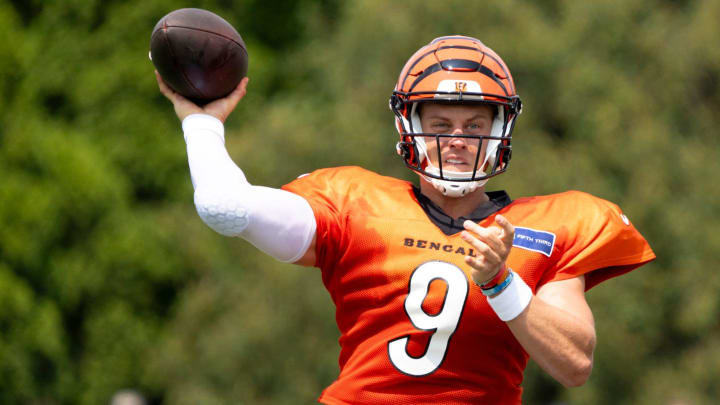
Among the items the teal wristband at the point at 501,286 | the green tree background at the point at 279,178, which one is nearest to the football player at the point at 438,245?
the teal wristband at the point at 501,286

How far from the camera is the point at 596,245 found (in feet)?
10.5

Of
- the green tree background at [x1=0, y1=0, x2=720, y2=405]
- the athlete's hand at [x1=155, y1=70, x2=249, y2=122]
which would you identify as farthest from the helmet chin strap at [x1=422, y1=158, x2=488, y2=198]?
the green tree background at [x1=0, y1=0, x2=720, y2=405]

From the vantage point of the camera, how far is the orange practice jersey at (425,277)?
3.05 meters

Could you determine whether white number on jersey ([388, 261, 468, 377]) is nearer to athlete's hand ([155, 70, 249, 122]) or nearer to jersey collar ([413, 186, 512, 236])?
jersey collar ([413, 186, 512, 236])

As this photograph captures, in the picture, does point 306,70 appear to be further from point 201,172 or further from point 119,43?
point 201,172

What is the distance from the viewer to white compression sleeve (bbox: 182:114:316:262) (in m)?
2.84

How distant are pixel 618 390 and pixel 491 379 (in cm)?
1030

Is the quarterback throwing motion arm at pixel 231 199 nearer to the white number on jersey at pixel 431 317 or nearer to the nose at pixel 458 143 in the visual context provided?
the white number on jersey at pixel 431 317

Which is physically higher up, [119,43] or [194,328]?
[119,43]

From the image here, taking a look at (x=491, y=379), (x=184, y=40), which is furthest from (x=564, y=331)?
(x=184, y=40)

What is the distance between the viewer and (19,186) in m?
14.8

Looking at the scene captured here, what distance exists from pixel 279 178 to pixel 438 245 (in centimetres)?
1025

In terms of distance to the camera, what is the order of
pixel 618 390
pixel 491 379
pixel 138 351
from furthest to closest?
pixel 138 351
pixel 618 390
pixel 491 379

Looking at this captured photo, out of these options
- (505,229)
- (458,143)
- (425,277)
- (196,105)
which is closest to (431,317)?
(425,277)
